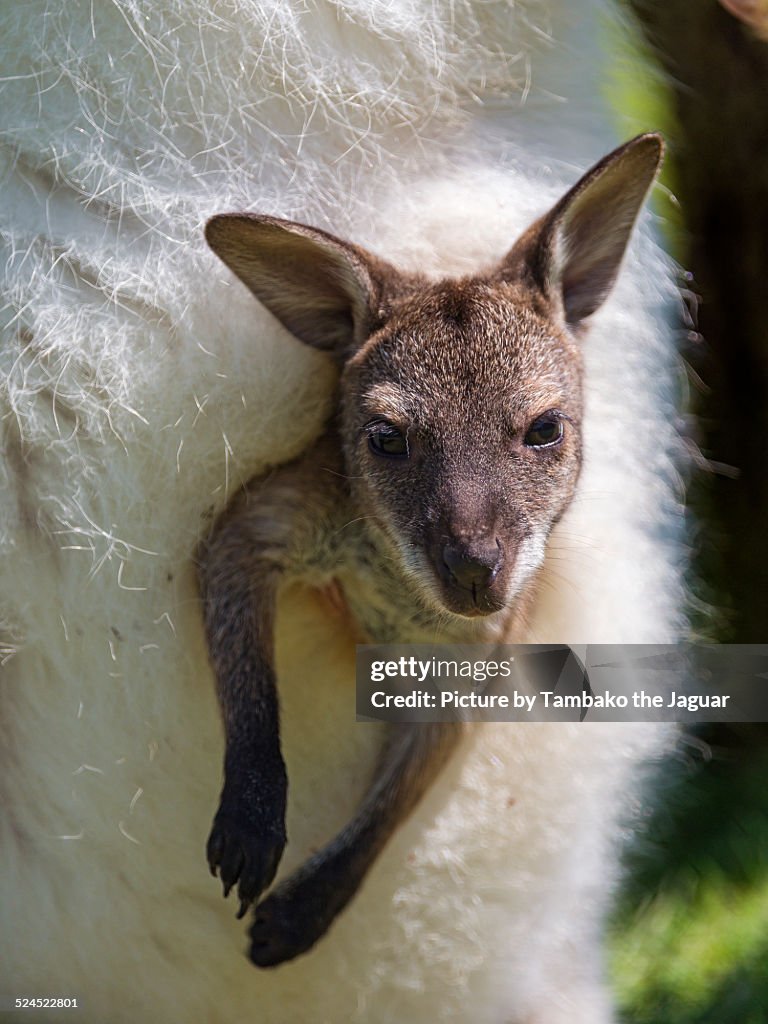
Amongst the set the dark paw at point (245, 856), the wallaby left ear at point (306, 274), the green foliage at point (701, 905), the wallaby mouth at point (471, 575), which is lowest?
the green foliage at point (701, 905)

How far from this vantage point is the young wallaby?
113 centimetres

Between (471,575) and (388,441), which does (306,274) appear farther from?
(471,575)

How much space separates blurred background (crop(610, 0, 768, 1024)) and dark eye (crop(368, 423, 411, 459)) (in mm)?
414

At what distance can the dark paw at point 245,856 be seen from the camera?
1153 mm

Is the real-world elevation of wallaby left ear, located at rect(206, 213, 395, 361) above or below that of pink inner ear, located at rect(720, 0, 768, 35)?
below

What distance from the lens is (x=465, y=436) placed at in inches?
45.0

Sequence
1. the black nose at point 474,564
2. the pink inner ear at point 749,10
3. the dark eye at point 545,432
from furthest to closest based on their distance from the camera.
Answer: the pink inner ear at point 749,10, the dark eye at point 545,432, the black nose at point 474,564

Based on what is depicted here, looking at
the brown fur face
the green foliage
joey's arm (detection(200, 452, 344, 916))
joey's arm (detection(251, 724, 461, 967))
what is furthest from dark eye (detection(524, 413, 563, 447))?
the green foliage

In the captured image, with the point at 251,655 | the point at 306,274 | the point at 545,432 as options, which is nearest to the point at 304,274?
the point at 306,274

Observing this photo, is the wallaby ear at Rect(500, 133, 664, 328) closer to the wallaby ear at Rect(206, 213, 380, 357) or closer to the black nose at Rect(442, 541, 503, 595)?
the wallaby ear at Rect(206, 213, 380, 357)

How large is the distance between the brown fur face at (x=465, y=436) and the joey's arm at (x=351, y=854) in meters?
0.24

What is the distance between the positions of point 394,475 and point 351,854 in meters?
0.41

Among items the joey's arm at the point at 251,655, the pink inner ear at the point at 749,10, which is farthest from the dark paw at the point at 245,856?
the pink inner ear at the point at 749,10

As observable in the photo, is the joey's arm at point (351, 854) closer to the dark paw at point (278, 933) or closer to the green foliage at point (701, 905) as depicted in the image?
the dark paw at point (278, 933)
